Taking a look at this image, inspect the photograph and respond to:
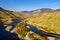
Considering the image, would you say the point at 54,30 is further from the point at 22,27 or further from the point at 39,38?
the point at 39,38

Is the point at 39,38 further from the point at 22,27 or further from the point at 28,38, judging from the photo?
the point at 22,27

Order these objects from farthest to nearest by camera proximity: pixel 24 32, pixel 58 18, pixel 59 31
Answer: pixel 58 18
pixel 59 31
pixel 24 32

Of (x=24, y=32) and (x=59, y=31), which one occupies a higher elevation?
(x=24, y=32)

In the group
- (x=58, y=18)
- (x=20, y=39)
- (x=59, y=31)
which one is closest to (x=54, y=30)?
(x=59, y=31)

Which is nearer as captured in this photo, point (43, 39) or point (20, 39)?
point (43, 39)

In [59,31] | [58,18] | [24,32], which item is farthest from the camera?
[58,18]

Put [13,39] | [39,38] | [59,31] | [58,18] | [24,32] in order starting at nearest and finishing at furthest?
[39,38]
[13,39]
[24,32]
[59,31]
[58,18]

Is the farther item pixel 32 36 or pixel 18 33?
pixel 18 33

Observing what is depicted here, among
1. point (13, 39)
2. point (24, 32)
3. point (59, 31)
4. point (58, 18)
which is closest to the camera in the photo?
point (13, 39)

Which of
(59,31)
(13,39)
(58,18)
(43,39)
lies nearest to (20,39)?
(13,39)
